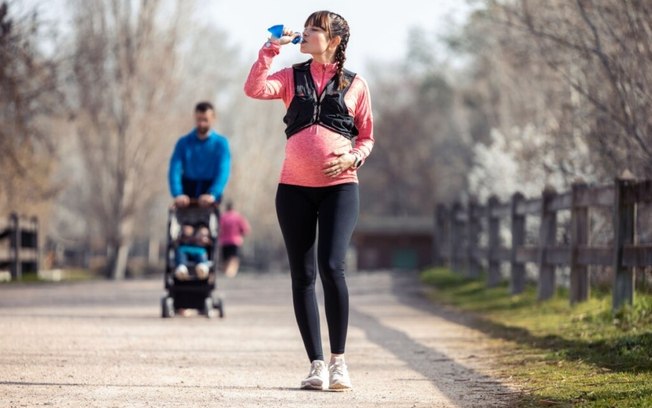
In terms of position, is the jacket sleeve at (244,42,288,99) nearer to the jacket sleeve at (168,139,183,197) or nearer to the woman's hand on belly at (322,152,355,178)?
the woman's hand on belly at (322,152,355,178)

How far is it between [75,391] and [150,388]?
0.44m

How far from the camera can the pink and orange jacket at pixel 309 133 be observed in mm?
7465

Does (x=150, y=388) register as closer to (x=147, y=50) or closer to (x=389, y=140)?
(x=147, y=50)

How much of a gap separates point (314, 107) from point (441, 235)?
72.1 ft

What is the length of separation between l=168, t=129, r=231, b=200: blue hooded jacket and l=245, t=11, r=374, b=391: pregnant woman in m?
5.78

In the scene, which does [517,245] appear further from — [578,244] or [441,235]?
[441,235]

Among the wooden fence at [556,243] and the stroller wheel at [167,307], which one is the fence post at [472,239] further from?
the stroller wheel at [167,307]

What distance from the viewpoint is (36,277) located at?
26875mm

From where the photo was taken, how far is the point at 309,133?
759cm

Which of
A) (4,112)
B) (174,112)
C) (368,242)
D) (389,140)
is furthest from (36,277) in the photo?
(389,140)

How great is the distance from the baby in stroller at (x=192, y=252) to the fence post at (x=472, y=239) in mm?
7848

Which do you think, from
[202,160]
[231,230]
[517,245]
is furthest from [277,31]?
[231,230]

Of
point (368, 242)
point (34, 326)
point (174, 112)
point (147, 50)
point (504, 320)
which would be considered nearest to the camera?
point (34, 326)

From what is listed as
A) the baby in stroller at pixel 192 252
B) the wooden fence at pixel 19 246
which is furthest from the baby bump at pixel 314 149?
the wooden fence at pixel 19 246
